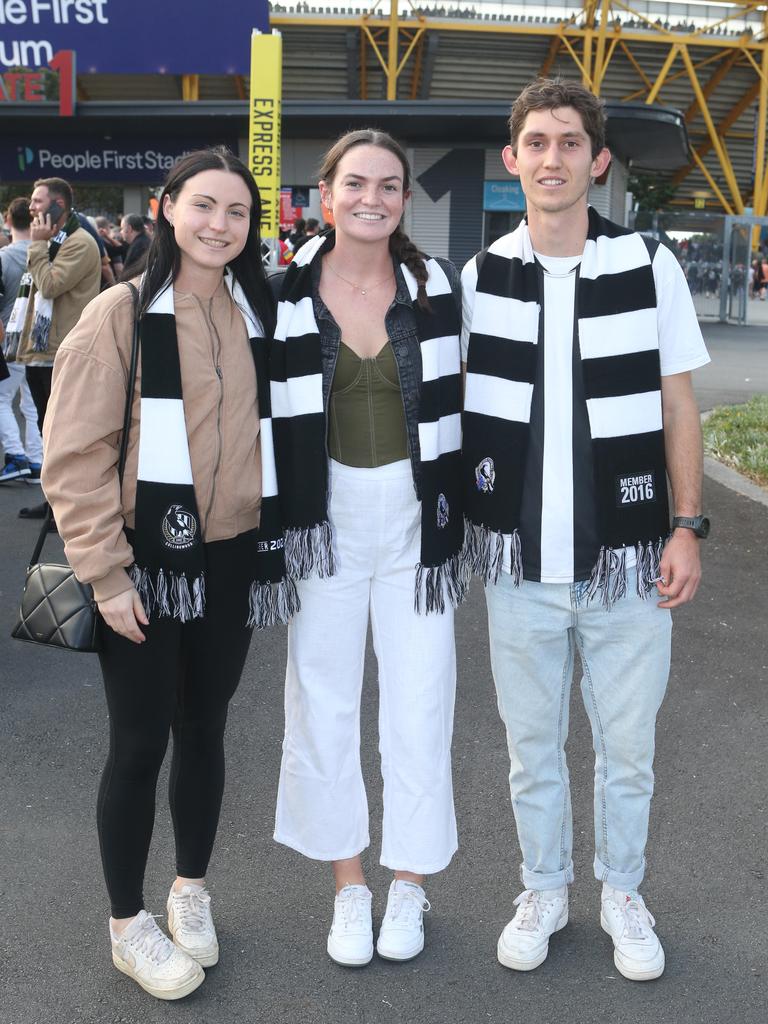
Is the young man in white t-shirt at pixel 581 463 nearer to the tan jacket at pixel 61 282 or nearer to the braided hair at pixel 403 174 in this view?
the braided hair at pixel 403 174

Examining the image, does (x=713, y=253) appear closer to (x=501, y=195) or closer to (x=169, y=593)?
(x=501, y=195)

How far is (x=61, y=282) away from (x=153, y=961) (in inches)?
221

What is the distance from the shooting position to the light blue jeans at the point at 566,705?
2809mm

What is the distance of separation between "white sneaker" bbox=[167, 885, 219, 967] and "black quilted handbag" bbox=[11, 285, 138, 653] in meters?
0.77

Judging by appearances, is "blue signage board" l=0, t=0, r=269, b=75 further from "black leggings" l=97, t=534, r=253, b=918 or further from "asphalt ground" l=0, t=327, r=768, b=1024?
"black leggings" l=97, t=534, r=253, b=918

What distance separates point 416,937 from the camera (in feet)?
9.63

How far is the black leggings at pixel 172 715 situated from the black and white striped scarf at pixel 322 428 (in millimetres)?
177

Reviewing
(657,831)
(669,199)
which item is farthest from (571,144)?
(669,199)

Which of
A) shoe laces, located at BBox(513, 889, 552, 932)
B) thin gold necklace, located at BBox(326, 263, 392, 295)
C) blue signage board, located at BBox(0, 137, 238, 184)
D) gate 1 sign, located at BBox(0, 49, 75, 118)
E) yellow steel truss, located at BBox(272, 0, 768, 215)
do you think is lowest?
shoe laces, located at BBox(513, 889, 552, 932)

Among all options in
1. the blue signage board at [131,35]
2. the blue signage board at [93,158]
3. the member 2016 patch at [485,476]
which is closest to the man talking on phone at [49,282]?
the member 2016 patch at [485,476]

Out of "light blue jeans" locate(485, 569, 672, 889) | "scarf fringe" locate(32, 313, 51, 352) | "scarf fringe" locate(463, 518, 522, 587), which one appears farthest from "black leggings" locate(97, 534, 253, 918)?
"scarf fringe" locate(32, 313, 51, 352)

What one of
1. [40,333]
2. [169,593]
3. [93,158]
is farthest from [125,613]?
[93,158]

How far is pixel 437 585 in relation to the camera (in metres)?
2.86

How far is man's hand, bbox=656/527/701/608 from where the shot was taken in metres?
2.79
